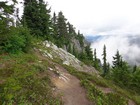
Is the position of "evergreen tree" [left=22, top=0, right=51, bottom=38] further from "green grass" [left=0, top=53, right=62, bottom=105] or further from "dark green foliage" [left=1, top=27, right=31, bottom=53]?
"green grass" [left=0, top=53, right=62, bottom=105]

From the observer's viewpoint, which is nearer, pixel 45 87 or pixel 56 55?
pixel 45 87

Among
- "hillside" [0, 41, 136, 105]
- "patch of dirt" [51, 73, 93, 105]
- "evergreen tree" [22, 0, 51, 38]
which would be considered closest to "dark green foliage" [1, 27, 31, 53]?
"hillside" [0, 41, 136, 105]

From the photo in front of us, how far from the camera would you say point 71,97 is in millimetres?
18641

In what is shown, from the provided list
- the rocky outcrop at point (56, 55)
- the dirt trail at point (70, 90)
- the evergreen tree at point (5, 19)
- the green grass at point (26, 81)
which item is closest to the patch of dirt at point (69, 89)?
the dirt trail at point (70, 90)

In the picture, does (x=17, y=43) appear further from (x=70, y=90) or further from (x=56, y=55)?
(x=56, y=55)

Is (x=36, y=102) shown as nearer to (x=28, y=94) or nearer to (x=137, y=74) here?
(x=28, y=94)

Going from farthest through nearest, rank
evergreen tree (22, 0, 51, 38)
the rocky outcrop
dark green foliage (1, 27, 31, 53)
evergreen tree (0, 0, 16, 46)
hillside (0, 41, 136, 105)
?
evergreen tree (22, 0, 51, 38), the rocky outcrop, dark green foliage (1, 27, 31, 53), hillside (0, 41, 136, 105), evergreen tree (0, 0, 16, 46)

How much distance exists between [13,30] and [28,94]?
6671 mm

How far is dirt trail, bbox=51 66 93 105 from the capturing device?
1817 centimetres

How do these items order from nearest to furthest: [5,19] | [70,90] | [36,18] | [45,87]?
1. [5,19]
2. [45,87]
3. [70,90]
4. [36,18]

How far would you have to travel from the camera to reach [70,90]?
20.0m

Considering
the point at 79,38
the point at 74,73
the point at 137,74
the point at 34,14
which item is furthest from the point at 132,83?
the point at 79,38

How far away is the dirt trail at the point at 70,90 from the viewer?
18172 mm

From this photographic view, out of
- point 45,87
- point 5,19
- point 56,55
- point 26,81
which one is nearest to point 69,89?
point 45,87
